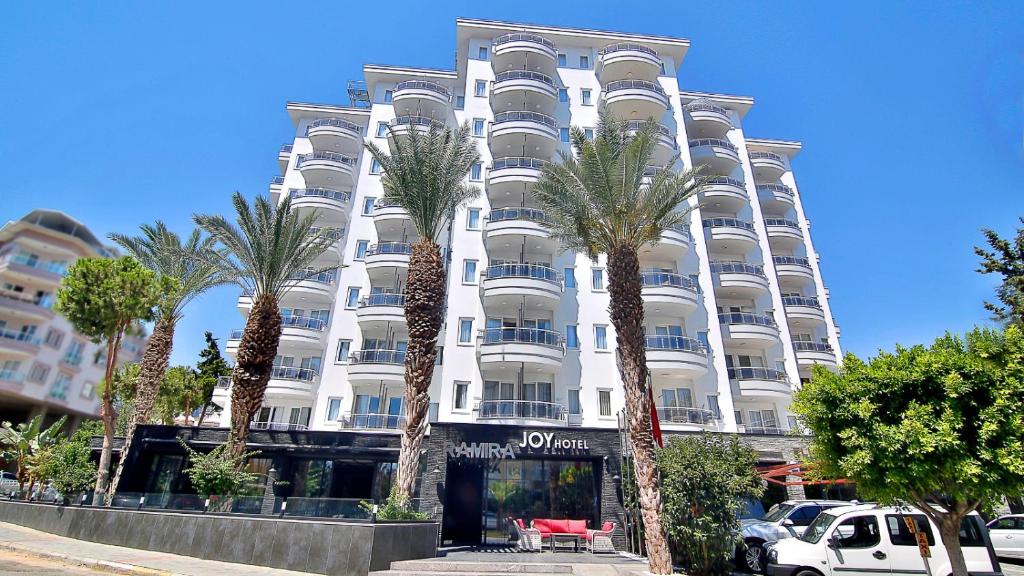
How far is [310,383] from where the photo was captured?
1016 inches

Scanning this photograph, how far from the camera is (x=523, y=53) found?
3186 cm

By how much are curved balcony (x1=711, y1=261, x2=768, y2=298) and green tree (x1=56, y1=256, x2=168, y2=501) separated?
29.1 metres

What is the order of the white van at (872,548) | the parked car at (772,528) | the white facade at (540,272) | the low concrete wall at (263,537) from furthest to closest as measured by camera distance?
the white facade at (540,272) < the parked car at (772,528) < the low concrete wall at (263,537) < the white van at (872,548)

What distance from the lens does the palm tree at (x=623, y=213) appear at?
15.2 m

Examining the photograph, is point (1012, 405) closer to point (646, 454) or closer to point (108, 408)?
point (646, 454)

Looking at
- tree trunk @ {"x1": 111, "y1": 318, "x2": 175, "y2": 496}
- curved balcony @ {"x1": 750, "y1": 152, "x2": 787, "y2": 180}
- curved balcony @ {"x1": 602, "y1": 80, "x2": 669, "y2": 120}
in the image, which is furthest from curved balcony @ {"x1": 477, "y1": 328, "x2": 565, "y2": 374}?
curved balcony @ {"x1": 750, "y1": 152, "x2": 787, "y2": 180}

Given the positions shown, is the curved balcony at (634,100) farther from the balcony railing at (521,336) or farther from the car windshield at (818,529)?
the car windshield at (818,529)

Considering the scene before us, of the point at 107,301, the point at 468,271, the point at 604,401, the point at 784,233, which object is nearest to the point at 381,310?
the point at 468,271

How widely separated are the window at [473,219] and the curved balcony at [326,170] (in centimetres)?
1043

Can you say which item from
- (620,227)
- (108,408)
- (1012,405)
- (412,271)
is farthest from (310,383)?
(1012,405)

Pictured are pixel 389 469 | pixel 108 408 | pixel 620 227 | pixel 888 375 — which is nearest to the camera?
pixel 888 375

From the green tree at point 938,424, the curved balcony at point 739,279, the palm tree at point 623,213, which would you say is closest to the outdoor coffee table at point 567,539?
the palm tree at point 623,213

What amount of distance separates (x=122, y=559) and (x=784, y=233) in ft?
120

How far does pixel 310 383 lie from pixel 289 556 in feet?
50.9
